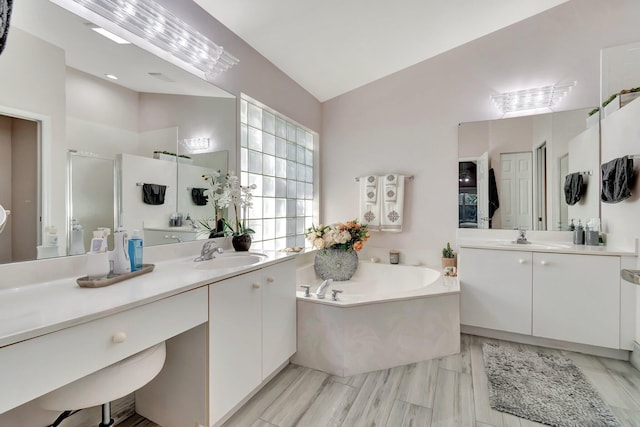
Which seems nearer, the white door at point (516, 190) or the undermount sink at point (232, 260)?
the undermount sink at point (232, 260)

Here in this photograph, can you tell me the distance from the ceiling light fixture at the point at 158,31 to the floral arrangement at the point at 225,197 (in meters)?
0.68

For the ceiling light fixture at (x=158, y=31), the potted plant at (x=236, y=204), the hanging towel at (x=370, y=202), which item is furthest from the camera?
the hanging towel at (x=370, y=202)

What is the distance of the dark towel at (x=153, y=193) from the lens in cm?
160

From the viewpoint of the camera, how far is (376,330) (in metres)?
1.99

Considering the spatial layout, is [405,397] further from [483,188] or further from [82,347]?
[483,188]

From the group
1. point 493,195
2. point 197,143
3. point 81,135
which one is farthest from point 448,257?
point 81,135

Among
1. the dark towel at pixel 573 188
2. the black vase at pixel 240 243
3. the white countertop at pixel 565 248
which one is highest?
the dark towel at pixel 573 188

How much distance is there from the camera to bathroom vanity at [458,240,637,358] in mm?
2049

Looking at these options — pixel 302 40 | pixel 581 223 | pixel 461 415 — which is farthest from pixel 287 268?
pixel 581 223

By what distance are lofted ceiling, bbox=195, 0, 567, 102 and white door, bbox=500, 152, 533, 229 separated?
124cm

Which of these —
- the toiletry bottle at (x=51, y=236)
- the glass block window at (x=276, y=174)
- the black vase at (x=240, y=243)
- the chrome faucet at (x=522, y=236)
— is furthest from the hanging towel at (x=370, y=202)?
the toiletry bottle at (x=51, y=236)

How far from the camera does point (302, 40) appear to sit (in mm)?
2410

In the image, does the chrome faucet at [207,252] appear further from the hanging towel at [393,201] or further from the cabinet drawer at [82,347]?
the hanging towel at [393,201]

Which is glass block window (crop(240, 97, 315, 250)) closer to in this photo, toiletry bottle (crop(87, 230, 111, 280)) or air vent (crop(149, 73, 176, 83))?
air vent (crop(149, 73, 176, 83))
